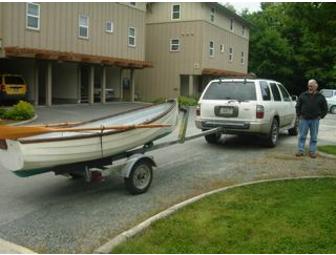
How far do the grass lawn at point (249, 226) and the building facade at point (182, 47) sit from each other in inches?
1206

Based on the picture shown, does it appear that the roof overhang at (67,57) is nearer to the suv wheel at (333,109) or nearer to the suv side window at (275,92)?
the suv side window at (275,92)

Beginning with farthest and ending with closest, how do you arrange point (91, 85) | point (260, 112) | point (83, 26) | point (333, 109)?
1. point (333, 109)
2. point (91, 85)
3. point (83, 26)
4. point (260, 112)

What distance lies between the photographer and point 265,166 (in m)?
10.3

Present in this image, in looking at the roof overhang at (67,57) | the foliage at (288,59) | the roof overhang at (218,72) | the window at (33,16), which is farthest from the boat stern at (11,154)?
the foliage at (288,59)

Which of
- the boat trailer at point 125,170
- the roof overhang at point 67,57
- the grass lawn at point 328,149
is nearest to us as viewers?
the boat trailer at point 125,170

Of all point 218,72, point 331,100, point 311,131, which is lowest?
point 311,131

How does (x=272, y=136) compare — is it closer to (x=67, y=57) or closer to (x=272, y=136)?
(x=272, y=136)

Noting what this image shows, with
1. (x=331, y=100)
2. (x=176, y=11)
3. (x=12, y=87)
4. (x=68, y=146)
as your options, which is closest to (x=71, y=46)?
(x=12, y=87)

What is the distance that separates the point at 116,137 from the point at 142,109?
2124mm

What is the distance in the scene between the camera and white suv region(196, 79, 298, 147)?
12.4 metres

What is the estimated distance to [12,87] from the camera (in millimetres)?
24781

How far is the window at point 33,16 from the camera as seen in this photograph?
2473 cm

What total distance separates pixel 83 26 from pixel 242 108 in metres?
18.6

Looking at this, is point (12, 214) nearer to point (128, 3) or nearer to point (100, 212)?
point (100, 212)
